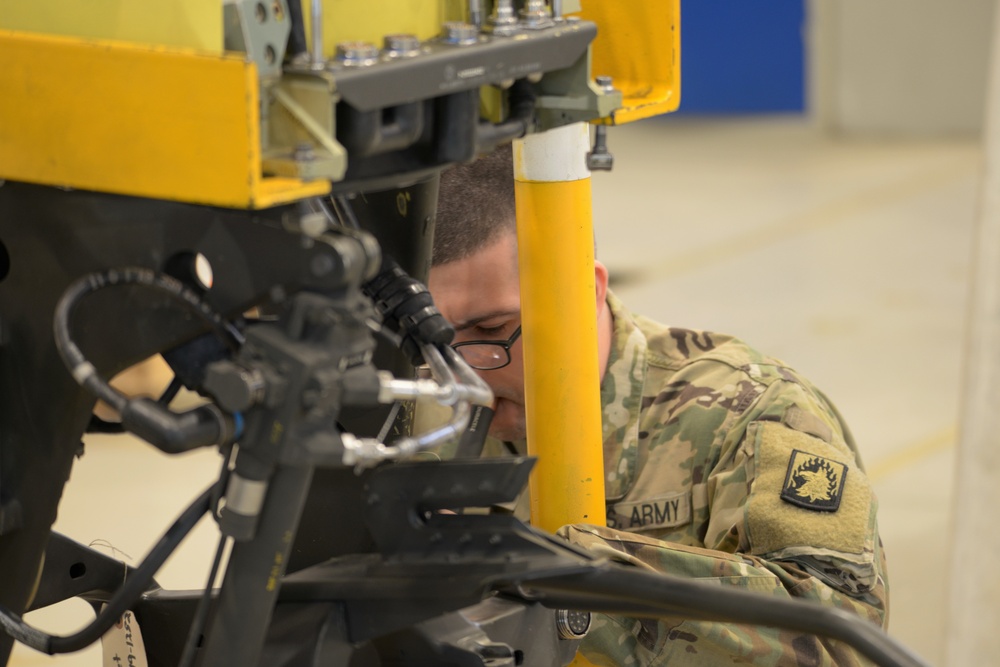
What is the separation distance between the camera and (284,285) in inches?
32.0

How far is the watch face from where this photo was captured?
1032mm

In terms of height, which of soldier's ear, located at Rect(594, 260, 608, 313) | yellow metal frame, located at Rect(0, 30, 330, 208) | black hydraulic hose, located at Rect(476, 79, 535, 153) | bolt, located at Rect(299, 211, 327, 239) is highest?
yellow metal frame, located at Rect(0, 30, 330, 208)

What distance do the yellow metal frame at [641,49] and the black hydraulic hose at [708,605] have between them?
1.25 feet

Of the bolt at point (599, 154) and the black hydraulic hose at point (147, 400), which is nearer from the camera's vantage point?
the black hydraulic hose at point (147, 400)

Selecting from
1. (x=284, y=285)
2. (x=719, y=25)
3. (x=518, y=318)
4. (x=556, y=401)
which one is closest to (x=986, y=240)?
(x=518, y=318)

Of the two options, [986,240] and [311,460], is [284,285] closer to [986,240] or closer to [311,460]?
[311,460]

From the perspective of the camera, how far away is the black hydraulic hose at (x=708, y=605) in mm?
845

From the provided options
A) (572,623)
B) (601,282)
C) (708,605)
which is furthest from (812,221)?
(708,605)

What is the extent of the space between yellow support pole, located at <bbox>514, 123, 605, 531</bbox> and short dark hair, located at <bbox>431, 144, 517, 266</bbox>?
11.0 inches

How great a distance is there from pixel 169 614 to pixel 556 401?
1.26ft

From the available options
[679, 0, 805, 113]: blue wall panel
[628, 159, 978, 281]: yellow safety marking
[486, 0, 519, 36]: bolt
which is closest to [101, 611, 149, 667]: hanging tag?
[486, 0, 519, 36]: bolt

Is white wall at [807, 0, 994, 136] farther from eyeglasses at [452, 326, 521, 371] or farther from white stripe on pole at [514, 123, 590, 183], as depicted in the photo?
white stripe on pole at [514, 123, 590, 183]

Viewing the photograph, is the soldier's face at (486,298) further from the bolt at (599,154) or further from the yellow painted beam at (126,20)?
the yellow painted beam at (126,20)

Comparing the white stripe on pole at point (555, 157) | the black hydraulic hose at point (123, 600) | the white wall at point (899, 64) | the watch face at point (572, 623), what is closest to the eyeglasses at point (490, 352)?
the white stripe on pole at point (555, 157)
